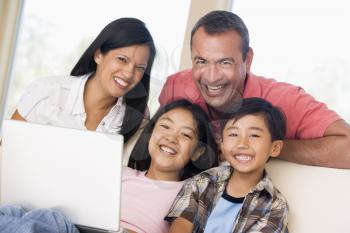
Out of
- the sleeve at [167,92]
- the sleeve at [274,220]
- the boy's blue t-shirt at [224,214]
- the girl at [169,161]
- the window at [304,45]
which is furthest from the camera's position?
the window at [304,45]

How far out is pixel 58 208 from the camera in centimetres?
113

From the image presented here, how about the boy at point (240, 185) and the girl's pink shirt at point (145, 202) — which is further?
the girl's pink shirt at point (145, 202)

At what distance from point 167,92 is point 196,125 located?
191mm

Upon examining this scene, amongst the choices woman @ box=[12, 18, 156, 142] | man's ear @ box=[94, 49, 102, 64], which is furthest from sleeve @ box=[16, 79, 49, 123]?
man's ear @ box=[94, 49, 102, 64]

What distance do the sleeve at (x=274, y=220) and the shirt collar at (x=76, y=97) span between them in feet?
2.35

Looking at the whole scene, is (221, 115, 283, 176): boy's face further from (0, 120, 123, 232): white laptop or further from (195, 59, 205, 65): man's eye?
(0, 120, 123, 232): white laptop

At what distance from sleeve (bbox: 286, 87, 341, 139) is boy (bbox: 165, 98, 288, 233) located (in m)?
0.07

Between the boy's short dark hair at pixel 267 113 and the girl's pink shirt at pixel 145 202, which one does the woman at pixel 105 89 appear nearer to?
the girl's pink shirt at pixel 145 202

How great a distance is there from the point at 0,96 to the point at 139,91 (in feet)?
3.88

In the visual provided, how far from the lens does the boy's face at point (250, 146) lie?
1315 mm

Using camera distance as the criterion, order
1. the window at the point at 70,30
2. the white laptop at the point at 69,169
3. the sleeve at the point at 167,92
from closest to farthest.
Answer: the white laptop at the point at 69,169, the sleeve at the point at 167,92, the window at the point at 70,30

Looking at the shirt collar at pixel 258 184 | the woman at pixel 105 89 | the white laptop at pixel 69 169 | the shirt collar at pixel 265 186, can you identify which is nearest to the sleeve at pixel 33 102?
the woman at pixel 105 89

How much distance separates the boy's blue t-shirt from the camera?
1330mm

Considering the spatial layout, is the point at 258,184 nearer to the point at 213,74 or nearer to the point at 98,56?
the point at 213,74
